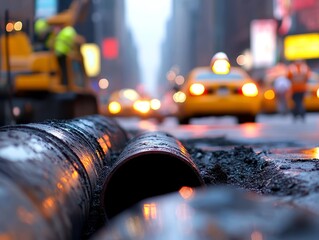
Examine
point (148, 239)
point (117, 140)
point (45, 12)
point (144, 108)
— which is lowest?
point (144, 108)

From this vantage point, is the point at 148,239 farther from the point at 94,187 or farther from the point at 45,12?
Result: the point at 45,12

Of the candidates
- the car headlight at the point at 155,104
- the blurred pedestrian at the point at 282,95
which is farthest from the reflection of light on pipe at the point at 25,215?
the blurred pedestrian at the point at 282,95

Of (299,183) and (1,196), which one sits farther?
(299,183)

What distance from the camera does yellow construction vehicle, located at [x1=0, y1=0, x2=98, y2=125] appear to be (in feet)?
35.2

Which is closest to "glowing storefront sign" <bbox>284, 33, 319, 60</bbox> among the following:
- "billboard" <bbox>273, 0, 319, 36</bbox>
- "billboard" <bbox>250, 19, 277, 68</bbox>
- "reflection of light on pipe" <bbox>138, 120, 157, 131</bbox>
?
"billboard" <bbox>273, 0, 319, 36</bbox>

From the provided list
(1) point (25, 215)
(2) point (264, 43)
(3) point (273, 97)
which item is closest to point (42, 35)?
(1) point (25, 215)

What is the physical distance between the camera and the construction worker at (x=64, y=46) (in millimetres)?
11438

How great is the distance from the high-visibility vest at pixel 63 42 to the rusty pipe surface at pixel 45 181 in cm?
777

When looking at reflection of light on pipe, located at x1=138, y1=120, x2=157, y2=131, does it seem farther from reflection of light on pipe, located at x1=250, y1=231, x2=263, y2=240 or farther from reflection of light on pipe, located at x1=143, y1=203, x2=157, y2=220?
reflection of light on pipe, located at x1=250, y1=231, x2=263, y2=240

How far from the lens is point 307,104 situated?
2533cm

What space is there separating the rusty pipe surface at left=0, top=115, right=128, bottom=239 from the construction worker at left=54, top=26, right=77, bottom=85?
25.6 ft

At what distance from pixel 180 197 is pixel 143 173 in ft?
6.03

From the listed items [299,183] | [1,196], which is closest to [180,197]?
[1,196]

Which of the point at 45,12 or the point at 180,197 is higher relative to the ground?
the point at 45,12
